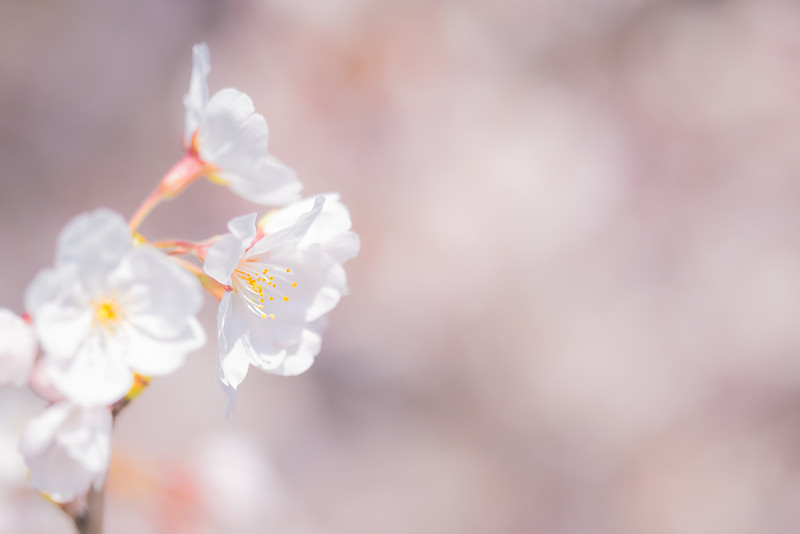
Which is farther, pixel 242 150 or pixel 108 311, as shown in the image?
pixel 242 150

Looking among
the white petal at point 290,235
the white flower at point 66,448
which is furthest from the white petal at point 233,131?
the white flower at point 66,448

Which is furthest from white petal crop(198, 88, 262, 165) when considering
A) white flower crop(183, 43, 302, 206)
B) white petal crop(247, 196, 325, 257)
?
white petal crop(247, 196, 325, 257)

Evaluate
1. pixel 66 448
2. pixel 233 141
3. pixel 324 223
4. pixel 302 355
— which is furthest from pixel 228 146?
pixel 66 448

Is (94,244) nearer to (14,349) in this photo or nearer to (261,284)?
(14,349)

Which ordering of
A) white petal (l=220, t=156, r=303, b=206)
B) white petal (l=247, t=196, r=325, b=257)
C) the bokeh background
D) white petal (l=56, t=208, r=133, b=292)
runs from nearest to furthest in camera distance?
white petal (l=56, t=208, r=133, b=292), white petal (l=247, t=196, r=325, b=257), white petal (l=220, t=156, r=303, b=206), the bokeh background

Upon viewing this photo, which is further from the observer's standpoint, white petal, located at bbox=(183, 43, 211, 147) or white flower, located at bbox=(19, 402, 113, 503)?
white petal, located at bbox=(183, 43, 211, 147)

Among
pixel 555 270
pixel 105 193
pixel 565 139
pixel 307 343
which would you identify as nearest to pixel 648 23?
pixel 565 139

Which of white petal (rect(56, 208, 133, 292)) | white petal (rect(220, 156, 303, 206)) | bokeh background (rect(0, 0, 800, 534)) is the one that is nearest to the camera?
white petal (rect(56, 208, 133, 292))

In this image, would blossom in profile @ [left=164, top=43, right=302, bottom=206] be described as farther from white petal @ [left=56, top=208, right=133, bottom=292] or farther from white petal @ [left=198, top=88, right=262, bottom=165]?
white petal @ [left=56, top=208, right=133, bottom=292]

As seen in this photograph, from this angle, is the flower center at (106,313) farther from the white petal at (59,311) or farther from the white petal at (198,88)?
the white petal at (198,88)
